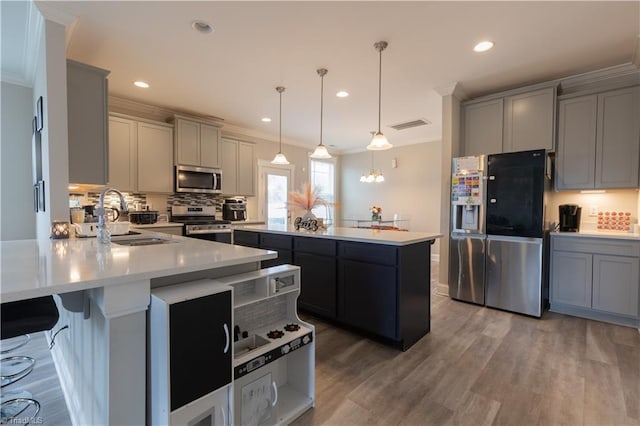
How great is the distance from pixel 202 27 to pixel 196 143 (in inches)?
95.9

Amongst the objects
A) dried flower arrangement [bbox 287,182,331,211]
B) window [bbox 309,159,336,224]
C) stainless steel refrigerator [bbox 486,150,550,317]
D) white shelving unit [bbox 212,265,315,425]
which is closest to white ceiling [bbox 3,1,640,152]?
stainless steel refrigerator [bbox 486,150,550,317]

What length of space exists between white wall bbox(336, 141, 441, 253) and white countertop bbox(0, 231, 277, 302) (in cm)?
529

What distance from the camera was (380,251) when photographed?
235 cm

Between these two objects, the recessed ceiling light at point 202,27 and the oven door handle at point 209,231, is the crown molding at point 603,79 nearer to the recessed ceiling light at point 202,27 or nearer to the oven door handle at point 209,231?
the recessed ceiling light at point 202,27

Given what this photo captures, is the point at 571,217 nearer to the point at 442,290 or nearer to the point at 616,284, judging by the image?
the point at 616,284

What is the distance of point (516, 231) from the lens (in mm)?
3109

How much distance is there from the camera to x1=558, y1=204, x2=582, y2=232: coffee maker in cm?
321

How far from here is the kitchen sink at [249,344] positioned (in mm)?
1521

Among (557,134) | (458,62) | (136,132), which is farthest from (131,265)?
A: (557,134)

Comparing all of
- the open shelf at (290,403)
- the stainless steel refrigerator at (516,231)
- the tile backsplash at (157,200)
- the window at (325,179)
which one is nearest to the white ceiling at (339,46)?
the stainless steel refrigerator at (516,231)

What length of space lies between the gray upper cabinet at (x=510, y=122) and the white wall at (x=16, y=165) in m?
5.15

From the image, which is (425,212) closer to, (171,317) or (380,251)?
(380,251)

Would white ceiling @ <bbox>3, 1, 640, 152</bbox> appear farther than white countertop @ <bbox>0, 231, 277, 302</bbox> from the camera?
Yes

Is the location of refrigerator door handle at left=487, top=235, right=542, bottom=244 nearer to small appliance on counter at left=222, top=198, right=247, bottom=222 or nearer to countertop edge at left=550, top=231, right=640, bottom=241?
countertop edge at left=550, top=231, right=640, bottom=241
